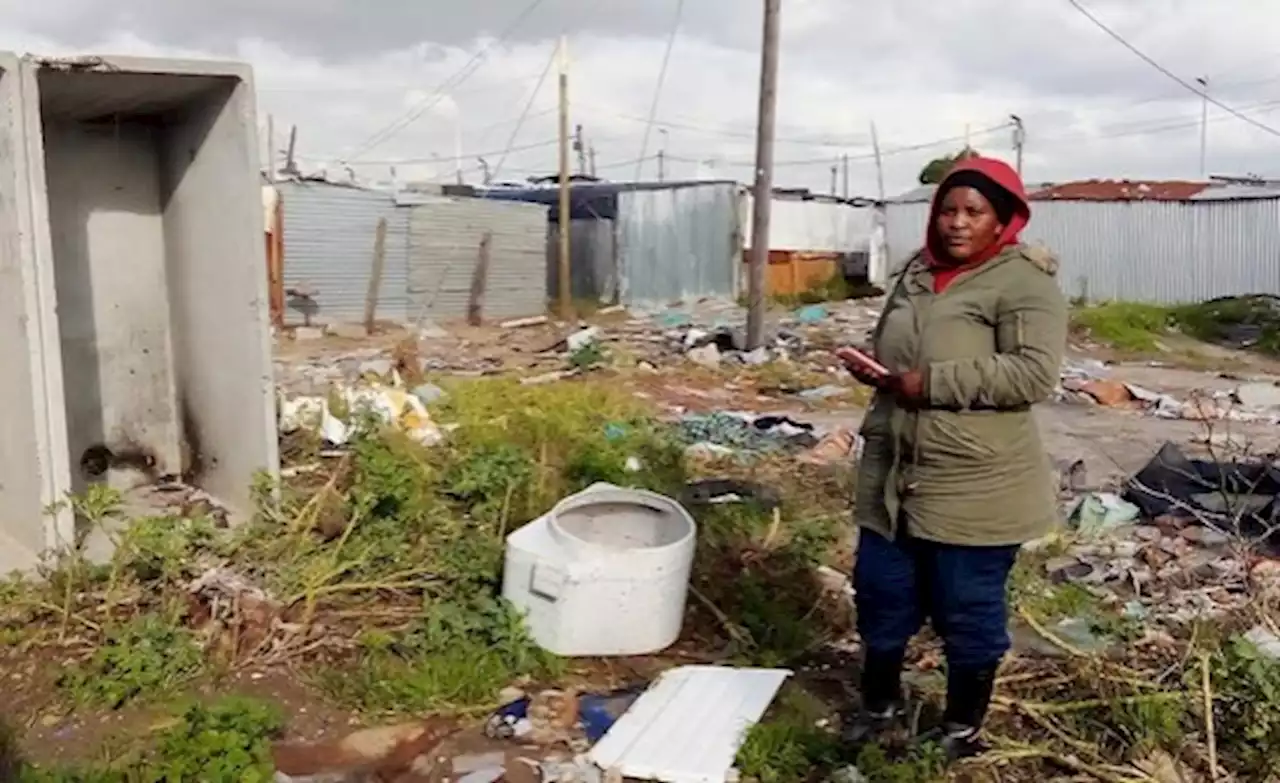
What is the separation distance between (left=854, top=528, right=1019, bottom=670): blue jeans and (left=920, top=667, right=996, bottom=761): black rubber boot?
0.05 meters

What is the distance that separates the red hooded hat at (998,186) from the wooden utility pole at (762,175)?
11.2 metres

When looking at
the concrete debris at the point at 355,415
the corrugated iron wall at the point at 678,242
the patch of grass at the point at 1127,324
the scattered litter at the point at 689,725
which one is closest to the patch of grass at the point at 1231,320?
the patch of grass at the point at 1127,324

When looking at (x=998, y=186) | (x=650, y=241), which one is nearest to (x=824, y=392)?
(x=998, y=186)

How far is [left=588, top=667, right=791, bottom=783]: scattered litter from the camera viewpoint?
11.6 ft

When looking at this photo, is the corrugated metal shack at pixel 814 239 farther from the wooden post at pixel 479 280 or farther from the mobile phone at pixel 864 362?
the mobile phone at pixel 864 362

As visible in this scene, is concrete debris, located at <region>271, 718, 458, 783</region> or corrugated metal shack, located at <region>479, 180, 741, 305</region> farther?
corrugated metal shack, located at <region>479, 180, 741, 305</region>

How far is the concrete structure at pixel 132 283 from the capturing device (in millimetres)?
4824

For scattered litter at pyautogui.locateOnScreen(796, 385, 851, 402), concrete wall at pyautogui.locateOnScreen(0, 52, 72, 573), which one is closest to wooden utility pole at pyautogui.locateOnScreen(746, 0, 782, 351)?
scattered litter at pyautogui.locateOnScreen(796, 385, 851, 402)

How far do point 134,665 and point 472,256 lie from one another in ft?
54.2

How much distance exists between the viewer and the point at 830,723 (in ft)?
12.8

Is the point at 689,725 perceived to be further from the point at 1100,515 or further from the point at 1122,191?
the point at 1122,191

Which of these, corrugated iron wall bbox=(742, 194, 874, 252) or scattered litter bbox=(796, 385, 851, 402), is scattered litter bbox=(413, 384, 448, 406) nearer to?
scattered litter bbox=(796, 385, 851, 402)

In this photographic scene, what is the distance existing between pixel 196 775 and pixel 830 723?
1.79m

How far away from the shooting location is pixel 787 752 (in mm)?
3578
